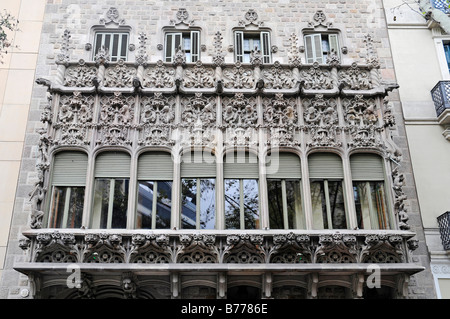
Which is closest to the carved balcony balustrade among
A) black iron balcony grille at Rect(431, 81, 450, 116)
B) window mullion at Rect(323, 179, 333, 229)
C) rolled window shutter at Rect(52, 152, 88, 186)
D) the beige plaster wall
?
window mullion at Rect(323, 179, 333, 229)

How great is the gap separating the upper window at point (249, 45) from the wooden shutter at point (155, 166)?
172 inches

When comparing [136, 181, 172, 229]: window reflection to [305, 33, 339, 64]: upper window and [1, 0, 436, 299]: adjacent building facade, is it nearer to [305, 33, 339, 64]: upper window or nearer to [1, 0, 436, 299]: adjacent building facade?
[1, 0, 436, 299]: adjacent building facade

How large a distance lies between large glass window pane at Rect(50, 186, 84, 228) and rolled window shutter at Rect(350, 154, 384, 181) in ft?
24.7

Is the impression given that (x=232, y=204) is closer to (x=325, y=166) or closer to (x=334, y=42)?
(x=325, y=166)

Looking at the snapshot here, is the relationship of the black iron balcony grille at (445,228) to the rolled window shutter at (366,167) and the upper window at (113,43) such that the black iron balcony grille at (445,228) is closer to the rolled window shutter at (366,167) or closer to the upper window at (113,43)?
the rolled window shutter at (366,167)

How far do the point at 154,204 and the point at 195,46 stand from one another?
18.8 feet

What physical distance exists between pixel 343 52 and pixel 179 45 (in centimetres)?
540

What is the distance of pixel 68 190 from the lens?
40.0 feet

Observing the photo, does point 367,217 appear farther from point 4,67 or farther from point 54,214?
point 4,67

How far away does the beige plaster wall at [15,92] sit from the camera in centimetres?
1295

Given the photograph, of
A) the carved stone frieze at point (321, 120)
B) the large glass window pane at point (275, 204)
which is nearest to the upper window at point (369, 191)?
the carved stone frieze at point (321, 120)

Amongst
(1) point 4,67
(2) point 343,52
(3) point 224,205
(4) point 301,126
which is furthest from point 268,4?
(1) point 4,67

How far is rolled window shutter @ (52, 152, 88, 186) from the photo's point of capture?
40.2 ft

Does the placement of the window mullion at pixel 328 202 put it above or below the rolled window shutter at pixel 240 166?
below
